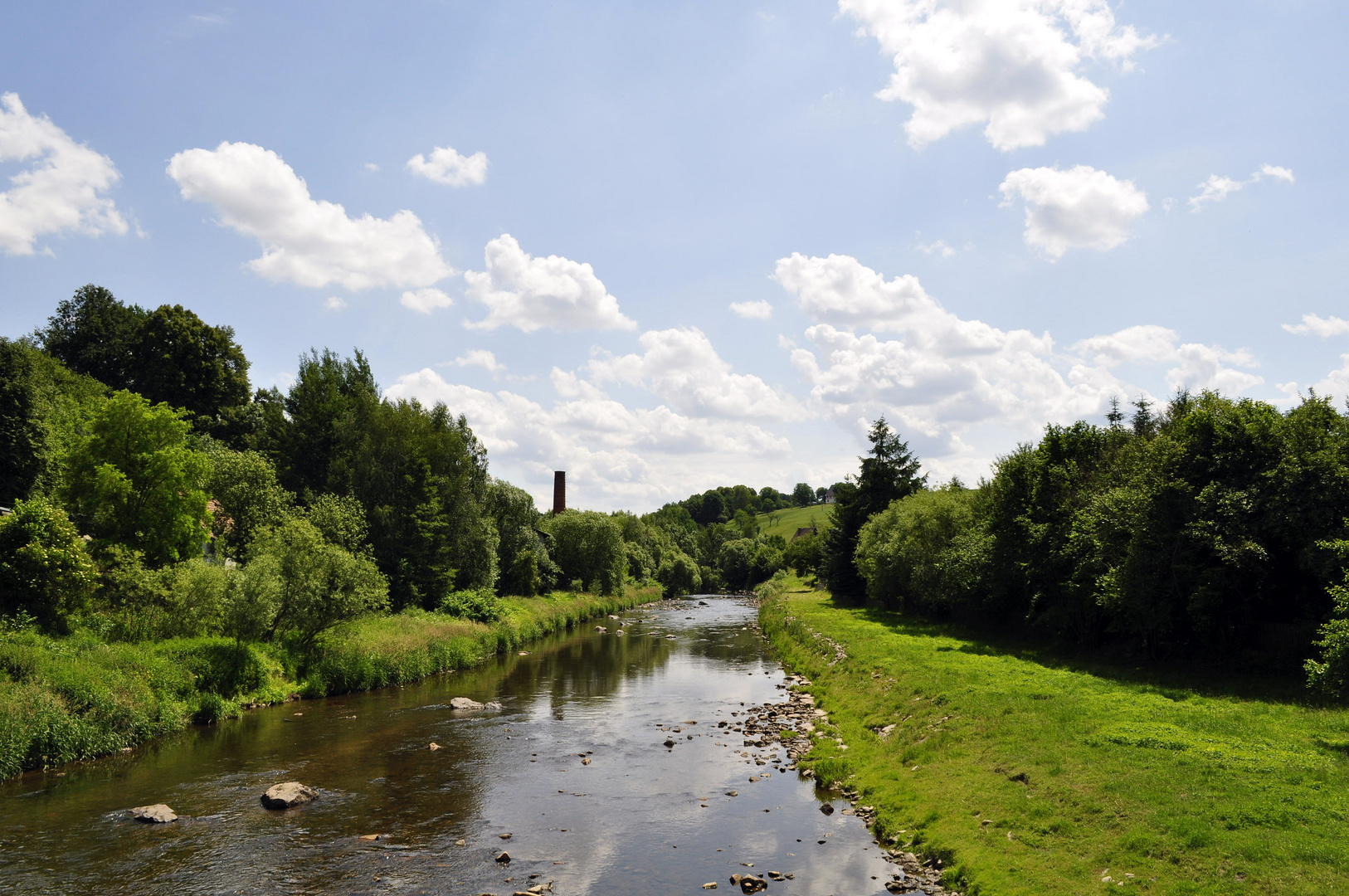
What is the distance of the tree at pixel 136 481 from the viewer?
3603 cm

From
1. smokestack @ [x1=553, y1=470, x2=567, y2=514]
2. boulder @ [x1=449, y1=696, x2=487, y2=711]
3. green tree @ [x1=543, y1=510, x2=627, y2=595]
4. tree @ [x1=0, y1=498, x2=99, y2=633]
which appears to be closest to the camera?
tree @ [x1=0, y1=498, x2=99, y2=633]

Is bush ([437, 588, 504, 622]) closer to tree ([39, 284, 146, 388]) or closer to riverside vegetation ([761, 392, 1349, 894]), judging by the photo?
riverside vegetation ([761, 392, 1349, 894])

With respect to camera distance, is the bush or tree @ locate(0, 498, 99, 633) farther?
the bush

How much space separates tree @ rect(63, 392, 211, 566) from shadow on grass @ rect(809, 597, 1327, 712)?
3940cm

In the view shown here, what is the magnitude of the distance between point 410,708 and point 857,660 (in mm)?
21315

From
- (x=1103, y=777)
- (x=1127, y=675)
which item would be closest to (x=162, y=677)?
(x=1103, y=777)

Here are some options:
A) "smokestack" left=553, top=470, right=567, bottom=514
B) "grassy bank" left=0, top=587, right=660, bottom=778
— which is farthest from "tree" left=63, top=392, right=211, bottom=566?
"smokestack" left=553, top=470, right=567, bottom=514

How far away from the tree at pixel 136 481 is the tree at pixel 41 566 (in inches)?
322

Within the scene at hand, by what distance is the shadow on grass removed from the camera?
2348cm

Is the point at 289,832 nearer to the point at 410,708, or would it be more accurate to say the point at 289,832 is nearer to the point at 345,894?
the point at 345,894

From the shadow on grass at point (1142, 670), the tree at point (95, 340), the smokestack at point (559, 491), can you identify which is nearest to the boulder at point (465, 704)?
the shadow on grass at point (1142, 670)

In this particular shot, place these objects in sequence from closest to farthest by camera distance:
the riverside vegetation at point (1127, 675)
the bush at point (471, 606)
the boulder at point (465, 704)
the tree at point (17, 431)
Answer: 1. the riverside vegetation at point (1127, 675)
2. the boulder at point (465, 704)
3. the tree at point (17, 431)
4. the bush at point (471, 606)

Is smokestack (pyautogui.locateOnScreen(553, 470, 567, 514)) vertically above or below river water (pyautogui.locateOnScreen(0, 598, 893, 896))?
above

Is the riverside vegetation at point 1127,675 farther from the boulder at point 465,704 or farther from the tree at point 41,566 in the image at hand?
the tree at point 41,566
